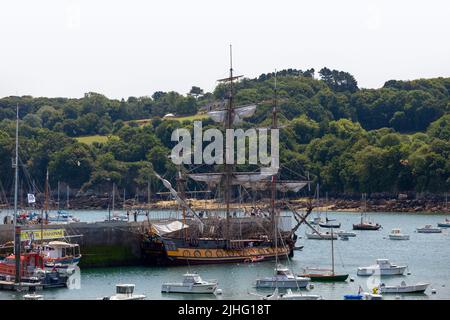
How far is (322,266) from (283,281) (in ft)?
63.7

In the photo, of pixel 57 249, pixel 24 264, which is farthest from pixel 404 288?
pixel 57 249

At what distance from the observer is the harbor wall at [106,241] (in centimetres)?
7181

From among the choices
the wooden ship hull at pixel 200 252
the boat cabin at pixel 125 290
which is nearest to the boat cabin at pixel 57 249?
the wooden ship hull at pixel 200 252

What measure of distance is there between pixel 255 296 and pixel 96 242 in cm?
2045

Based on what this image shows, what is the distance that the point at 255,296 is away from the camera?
56000 mm

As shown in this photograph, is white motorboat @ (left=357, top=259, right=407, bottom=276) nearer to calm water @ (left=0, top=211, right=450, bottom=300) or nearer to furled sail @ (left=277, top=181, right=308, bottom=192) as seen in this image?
calm water @ (left=0, top=211, right=450, bottom=300)

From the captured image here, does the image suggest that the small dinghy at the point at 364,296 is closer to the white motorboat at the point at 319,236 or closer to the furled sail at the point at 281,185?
the furled sail at the point at 281,185

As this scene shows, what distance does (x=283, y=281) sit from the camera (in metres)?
59.1

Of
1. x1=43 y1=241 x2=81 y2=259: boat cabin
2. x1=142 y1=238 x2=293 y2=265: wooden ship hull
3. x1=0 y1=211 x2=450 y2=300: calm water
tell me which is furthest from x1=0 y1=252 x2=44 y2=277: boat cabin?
x1=142 y1=238 x2=293 y2=265: wooden ship hull

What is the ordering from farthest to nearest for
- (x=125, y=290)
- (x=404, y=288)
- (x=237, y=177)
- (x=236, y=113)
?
1. (x=236, y=113)
2. (x=237, y=177)
3. (x=404, y=288)
4. (x=125, y=290)

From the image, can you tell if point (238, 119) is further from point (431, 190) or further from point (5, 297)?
point (431, 190)

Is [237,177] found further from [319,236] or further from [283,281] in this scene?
[283,281]
